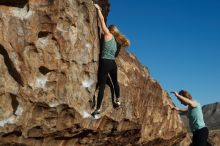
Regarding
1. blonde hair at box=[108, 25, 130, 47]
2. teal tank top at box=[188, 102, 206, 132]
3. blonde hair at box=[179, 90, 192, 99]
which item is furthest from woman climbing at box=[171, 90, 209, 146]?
blonde hair at box=[108, 25, 130, 47]

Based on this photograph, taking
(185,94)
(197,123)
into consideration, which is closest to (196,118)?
(197,123)

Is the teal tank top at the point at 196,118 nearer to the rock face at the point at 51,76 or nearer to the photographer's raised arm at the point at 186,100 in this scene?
the photographer's raised arm at the point at 186,100

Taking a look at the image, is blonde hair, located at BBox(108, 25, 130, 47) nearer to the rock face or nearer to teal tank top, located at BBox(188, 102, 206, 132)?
the rock face

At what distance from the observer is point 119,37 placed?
17.3 m

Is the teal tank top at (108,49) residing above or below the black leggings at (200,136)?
above

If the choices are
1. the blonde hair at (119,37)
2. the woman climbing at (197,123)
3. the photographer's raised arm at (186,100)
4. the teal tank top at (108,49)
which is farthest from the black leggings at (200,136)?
the blonde hair at (119,37)

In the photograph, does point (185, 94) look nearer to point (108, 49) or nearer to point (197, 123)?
point (197, 123)

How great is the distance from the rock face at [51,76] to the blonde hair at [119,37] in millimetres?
1872

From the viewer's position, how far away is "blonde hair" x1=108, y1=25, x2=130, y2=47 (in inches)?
660

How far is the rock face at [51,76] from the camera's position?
12.3 metres

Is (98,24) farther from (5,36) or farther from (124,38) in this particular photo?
(5,36)

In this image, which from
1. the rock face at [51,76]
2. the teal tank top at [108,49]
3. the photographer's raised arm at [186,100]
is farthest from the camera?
the teal tank top at [108,49]

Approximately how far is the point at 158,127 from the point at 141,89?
292cm

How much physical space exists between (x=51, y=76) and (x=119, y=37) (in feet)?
16.5
